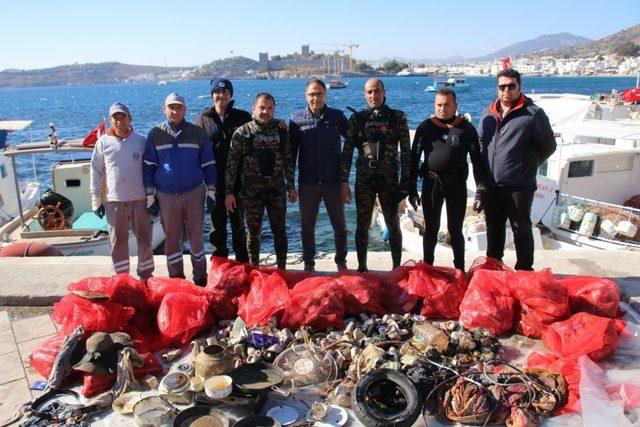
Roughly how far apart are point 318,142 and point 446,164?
120 centimetres

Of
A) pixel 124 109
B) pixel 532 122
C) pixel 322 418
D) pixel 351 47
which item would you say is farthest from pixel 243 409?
pixel 351 47

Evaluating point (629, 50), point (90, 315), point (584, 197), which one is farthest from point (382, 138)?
point (629, 50)

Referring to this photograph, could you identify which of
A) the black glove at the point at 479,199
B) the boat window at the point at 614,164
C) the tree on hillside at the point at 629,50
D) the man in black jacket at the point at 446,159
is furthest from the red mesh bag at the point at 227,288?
the tree on hillside at the point at 629,50

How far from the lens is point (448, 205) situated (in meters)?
4.77

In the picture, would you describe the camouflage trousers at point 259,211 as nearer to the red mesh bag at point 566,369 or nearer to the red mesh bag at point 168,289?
the red mesh bag at point 168,289

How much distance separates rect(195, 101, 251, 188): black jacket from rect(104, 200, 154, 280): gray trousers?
0.85m

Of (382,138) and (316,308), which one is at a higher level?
(382,138)

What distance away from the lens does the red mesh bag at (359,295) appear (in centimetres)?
420

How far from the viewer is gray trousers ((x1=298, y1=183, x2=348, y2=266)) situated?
4.94m

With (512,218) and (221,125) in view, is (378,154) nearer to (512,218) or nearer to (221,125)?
(512,218)

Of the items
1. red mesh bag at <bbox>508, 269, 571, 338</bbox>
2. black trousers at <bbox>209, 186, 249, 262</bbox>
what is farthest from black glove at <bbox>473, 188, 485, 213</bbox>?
black trousers at <bbox>209, 186, 249, 262</bbox>

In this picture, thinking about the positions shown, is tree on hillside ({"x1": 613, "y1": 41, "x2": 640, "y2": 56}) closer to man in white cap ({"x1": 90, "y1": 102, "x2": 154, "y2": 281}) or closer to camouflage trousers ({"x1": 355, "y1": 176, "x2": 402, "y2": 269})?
camouflage trousers ({"x1": 355, "y1": 176, "x2": 402, "y2": 269})

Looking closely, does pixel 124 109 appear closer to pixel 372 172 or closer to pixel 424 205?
pixel 372 172

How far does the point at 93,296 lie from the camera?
3.90m
